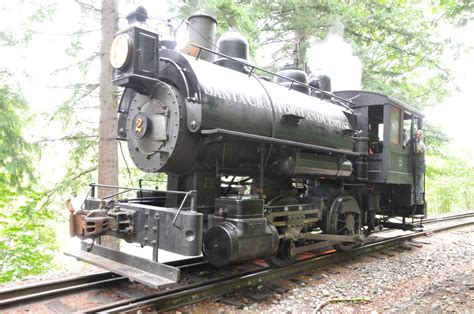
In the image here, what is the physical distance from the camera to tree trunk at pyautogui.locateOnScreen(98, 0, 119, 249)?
705 cm

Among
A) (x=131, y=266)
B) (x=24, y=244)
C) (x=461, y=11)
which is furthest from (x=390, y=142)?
(x=24, y=244)

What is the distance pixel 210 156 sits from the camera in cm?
464

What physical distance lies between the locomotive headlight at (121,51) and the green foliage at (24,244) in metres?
4.28

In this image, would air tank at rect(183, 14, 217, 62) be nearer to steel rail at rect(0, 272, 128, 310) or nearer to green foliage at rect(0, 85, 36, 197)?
steel rail at rect(0, 272, 128, 310)

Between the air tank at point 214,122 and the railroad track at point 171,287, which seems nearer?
the railroad track at point 171,287

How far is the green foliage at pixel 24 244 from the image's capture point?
21.8ft

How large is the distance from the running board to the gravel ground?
57 cm

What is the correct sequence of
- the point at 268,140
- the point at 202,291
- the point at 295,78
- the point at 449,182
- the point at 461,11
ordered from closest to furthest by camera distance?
the point at 202,291 → the point at 268,140 → the point at 461,11 → the point at 295,78 → the point at 449,182

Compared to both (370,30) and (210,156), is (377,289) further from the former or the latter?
(370,30)

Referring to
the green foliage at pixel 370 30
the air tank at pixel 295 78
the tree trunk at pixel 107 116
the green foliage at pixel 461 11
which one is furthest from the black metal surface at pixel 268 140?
the green foliage at pixel 370 30

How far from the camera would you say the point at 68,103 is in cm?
776

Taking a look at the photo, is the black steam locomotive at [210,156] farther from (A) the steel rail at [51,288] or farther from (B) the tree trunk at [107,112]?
(B) the tree trunk at [107,112]

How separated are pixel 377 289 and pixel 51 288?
13.5 feet

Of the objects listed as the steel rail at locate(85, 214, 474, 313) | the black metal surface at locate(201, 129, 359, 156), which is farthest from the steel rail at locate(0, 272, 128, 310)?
the black metal surface at locate(201, 129, 359, 156)
